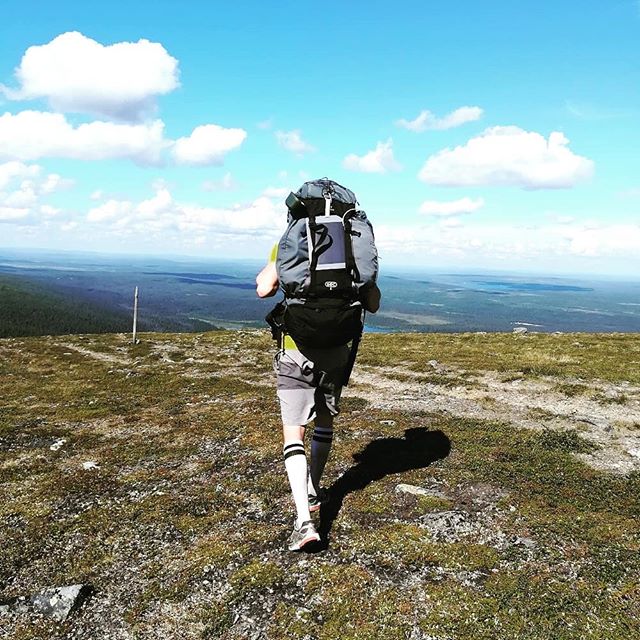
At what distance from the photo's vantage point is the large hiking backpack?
6398 mm

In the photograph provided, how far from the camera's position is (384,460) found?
10.8 meters

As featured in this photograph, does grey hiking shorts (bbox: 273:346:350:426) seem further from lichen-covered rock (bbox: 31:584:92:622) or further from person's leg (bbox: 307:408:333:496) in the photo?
lichen-covered rock (bbox: 31:584:92:622)

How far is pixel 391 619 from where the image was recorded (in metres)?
5.62

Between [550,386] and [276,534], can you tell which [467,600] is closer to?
[276,534]

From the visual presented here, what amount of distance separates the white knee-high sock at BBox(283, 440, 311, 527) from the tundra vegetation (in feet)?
2.52

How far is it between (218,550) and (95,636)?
1.95 meters

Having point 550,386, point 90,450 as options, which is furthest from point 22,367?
point 550,386

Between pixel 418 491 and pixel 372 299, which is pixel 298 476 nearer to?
pixel 372 299

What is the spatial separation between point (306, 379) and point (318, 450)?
1416 mm

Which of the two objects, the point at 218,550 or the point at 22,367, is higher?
the point at 218,550

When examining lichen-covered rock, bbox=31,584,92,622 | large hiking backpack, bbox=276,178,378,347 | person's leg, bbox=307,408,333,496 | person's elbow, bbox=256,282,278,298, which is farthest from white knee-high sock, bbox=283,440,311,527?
lichen-covered rock, bbox=31,584,92,622

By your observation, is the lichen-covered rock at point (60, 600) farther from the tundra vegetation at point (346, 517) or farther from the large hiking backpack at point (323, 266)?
the large hiking backpack at point (323, 266)

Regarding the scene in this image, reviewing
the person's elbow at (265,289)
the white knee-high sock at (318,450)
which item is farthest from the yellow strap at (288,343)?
the white knee-high sock at (318,450)

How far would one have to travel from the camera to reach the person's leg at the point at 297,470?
6.70 meters
